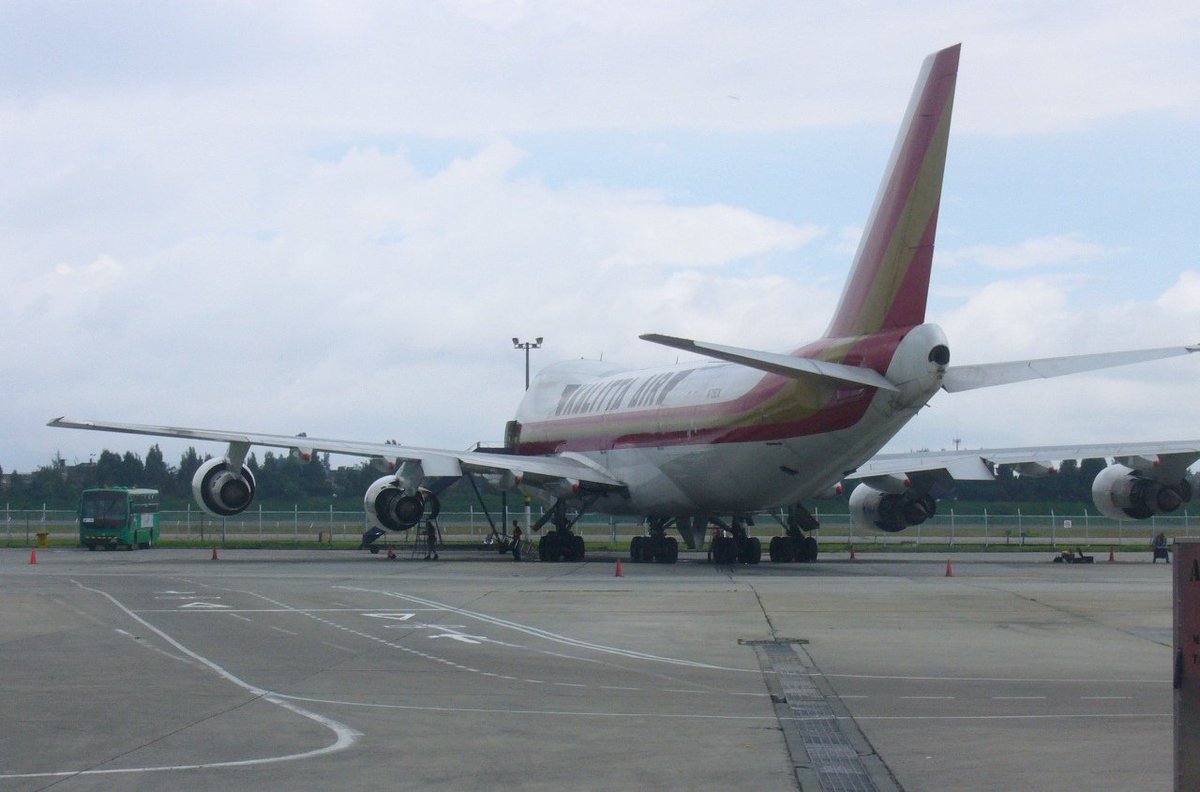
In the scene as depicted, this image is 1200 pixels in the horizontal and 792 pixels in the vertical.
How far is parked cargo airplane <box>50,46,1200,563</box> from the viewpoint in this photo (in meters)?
27.1

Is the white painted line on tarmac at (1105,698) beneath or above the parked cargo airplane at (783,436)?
beneath

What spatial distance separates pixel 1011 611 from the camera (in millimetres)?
20984

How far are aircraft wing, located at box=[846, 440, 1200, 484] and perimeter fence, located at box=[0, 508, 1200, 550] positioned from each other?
744 inches

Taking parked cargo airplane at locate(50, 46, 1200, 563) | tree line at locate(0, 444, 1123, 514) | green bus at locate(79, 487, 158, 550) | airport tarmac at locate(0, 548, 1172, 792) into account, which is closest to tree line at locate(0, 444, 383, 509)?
tree line at locate(0, 444, 1123, 514)

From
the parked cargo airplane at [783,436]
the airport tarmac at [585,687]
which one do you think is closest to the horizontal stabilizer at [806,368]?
→ the parked cargo airplane at [783,436]

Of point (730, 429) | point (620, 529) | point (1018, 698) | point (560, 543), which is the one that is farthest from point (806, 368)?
point (620, 529)

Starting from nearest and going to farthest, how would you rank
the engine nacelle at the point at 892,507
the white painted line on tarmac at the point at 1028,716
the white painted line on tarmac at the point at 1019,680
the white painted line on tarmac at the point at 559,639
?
the white painted line on tarmac at the point at 1028,716
the white painted line on tarmac at the point at 1019,680
the white painted line on tarmac at the point at 559,639
the engine nacelle at the point at 892,507

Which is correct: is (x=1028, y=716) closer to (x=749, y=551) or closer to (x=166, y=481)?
(x=749, y=551)

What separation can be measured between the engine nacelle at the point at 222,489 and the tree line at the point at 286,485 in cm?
4072

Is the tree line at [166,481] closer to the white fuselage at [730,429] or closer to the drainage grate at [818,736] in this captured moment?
the white fuselage at [730,429]

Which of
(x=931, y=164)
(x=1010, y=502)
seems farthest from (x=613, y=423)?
(x=1010, y=502)

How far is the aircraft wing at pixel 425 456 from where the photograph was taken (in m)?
35.1

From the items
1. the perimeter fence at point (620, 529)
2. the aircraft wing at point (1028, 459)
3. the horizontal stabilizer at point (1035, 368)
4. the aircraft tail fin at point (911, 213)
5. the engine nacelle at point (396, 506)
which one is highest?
the aircraft tail fin at point (911, 213)

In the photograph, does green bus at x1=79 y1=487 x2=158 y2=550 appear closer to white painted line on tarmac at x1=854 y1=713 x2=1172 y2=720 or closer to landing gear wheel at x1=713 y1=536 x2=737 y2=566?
landing gear wheel at x1=713 y1=536 x2=737 y2=566
